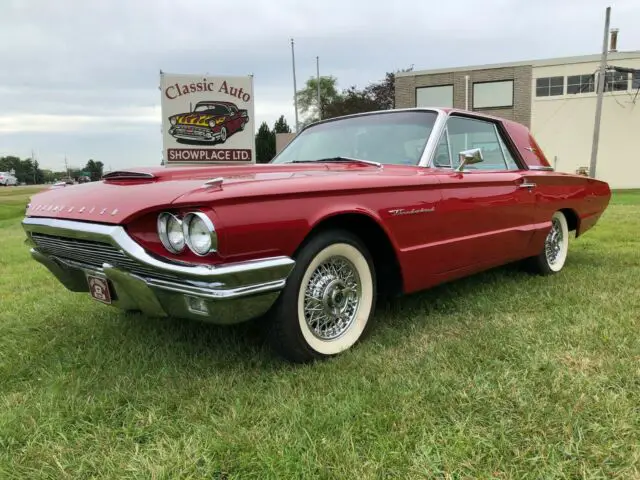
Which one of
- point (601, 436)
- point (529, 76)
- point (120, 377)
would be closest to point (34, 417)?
point (120, 377)

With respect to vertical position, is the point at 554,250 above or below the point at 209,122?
below

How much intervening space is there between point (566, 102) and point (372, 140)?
2512cm

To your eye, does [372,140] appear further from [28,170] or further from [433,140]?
[28,170]

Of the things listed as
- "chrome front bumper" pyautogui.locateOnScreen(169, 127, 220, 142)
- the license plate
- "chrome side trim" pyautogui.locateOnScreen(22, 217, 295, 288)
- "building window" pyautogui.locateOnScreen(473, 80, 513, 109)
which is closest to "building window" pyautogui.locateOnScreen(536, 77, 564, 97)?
"building window" pyautogui.locateOnScreen(473, 80, 513, 109)

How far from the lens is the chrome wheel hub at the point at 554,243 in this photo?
4824 millimetres

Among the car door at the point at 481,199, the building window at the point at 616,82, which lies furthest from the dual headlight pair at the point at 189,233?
the building window at the point at 616,82

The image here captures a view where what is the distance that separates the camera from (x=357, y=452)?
1940 millimetres

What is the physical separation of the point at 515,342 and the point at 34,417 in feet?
7.89

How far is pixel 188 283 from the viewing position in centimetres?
227

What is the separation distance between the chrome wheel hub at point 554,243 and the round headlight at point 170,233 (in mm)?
3594

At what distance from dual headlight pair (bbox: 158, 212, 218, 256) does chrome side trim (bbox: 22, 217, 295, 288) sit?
77mm

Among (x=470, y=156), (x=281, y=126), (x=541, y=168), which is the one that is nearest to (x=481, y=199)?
(x=470, y=156)

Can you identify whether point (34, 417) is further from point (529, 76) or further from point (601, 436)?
point (529, 76)

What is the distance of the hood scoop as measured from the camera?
9.25ft
